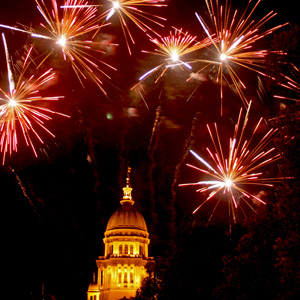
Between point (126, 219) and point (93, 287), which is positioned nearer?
point (93, 287)

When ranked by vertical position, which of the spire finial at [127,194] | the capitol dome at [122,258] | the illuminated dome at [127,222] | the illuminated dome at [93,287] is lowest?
the illuminated dome at [93,287]

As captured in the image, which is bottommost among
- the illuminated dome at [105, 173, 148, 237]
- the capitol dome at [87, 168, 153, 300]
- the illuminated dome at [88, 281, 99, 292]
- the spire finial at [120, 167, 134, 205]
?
the illuminated dome at [88, 281, 99, 292]

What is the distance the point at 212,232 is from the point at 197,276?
3.79 m

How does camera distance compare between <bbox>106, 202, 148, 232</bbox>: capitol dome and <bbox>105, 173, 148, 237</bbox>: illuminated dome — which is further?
<bbox>106, 202, 148, 232</bbox>: capitol dome

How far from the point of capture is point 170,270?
140 feet

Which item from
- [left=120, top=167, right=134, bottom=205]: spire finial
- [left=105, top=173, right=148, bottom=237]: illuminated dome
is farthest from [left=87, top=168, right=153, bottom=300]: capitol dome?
[left=120, top=167, right=134, bottom=205]: spire finial

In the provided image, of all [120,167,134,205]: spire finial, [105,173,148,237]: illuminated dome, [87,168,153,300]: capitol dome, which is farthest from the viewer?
[120,167,134,205]: spire finial

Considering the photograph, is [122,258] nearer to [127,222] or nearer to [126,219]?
[127,222]

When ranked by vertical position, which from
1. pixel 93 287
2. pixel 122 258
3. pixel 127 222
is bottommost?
pixel 93 287

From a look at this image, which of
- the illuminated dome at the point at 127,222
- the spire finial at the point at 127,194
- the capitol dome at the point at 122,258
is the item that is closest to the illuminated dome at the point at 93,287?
the capitol dome at the point at 122,258

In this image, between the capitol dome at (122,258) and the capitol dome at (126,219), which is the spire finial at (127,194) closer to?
the capitol dome at (126,219)

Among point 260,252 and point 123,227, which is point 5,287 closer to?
point 260,252

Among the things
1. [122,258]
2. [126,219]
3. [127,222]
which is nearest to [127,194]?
[126,219]

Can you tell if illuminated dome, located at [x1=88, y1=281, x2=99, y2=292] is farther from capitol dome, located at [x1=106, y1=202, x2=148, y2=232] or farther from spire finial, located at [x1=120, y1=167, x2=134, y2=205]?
spire finial, located at [x1=120, y1=167, x2=134, y2=205]
